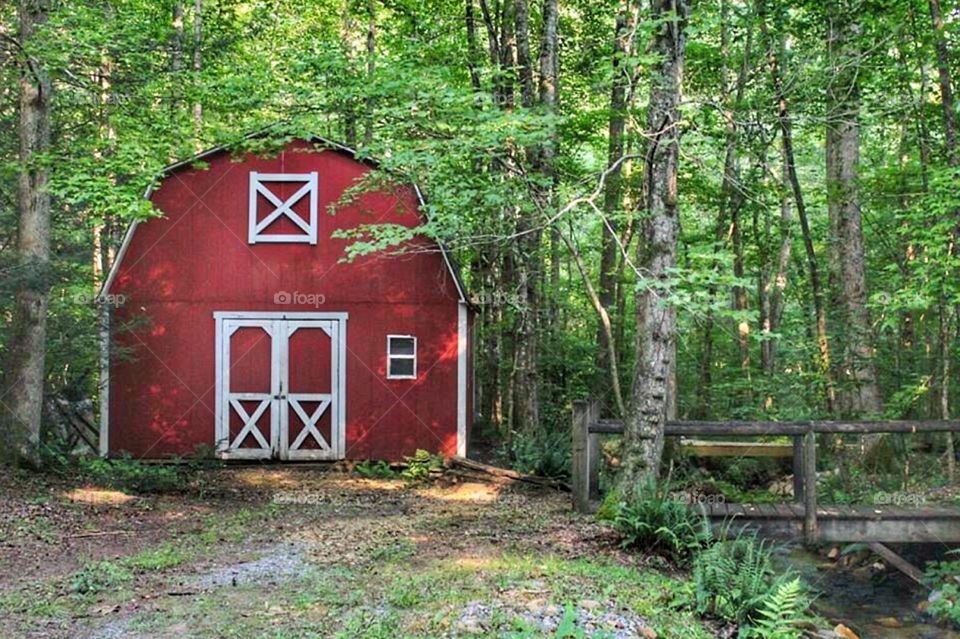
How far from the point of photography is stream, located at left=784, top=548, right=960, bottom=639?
7.68m

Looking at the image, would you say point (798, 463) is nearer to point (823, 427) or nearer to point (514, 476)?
point (823, 427)

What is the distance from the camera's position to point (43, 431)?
12156 millimetres

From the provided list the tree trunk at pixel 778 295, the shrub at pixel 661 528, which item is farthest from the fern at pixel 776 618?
the tree trunk at pixel 778 295

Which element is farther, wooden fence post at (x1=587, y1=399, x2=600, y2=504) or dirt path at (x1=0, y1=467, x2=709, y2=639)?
wooden fence post at (x1=587, y1=399, x2=600, y2=504)

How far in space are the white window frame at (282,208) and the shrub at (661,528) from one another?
846cm

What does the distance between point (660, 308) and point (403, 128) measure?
515 centimetres

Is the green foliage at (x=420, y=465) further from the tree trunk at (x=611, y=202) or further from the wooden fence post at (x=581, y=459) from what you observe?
the wooden fence post at (x=581, y=459)

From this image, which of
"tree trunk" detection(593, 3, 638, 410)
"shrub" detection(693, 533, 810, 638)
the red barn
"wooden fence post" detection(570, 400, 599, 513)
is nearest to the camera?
"shrub" detection(693, 533, 810, 638)

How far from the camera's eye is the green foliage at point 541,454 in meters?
11.7

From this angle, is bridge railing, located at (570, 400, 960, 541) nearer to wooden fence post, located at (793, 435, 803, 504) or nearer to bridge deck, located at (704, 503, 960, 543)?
wooden fence post, located at (793, 435, 803, 504)

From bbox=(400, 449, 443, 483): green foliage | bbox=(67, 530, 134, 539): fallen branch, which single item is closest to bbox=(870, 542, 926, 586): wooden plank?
bbox=(400, 449, 443, 483): green foliage

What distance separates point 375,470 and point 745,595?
8.77 meters

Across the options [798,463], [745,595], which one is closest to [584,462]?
[798,463]

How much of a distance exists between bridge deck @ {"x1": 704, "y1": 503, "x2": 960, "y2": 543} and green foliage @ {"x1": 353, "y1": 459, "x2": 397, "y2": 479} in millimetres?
6803
